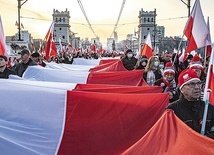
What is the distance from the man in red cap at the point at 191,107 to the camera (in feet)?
13.9

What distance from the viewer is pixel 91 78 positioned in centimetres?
988

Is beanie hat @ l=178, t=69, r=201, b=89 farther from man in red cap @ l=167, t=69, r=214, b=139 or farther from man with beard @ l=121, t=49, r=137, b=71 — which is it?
man with beard @ l=121, t=49, r=137, b=71

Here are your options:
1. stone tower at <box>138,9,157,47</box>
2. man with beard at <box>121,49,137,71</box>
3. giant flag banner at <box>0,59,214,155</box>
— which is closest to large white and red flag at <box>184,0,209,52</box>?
giant flag banner at <box>0,59,214,155</box>

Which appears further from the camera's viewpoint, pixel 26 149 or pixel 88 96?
pixel 88 96

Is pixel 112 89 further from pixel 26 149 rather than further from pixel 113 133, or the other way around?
pixel 26 149

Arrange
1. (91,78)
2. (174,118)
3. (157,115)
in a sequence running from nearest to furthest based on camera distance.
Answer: (174,118) → (157,115) → (91,78)

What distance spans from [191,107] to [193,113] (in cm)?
10

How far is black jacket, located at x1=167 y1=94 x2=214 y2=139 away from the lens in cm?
422

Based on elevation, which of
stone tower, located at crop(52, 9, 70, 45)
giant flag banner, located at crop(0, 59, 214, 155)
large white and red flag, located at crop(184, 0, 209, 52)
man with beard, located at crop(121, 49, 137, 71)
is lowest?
giant flag banner, located at crop(0, 59, 214, 155)

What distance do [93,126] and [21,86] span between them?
4.20ft

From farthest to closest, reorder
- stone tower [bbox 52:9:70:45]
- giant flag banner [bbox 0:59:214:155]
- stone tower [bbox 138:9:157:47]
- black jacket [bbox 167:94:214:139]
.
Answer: stone tower [bbox 138:9:157:47], stone tower [bbox 52:9:70:45], giant flag banner [bbox 0:59:214:155], black jacket [bbox 167:94:214:139]

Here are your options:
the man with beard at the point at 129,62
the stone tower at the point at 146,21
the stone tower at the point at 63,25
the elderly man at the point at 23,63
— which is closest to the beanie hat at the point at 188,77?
the elderly man at the point at 23,63

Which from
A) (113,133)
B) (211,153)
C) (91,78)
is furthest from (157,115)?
(91,78)

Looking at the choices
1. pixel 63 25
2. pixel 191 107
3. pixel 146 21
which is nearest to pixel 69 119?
pixel 191 107
